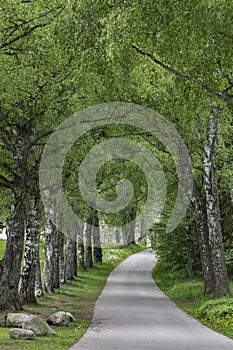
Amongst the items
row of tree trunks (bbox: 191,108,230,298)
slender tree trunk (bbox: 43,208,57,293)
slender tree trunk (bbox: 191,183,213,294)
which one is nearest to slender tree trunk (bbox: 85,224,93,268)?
slender tree trunk (bbox: 43,208,57,293)

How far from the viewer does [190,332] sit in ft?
51.6

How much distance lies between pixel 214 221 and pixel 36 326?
10708 millimetres

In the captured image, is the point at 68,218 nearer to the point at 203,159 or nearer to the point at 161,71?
the point at 203,159

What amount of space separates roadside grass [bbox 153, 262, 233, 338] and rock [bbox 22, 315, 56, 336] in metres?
5.10

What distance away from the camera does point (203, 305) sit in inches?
807

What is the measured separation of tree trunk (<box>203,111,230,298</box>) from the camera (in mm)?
22344

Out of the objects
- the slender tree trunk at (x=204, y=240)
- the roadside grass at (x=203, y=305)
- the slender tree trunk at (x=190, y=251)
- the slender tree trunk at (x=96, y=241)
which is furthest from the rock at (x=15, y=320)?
the slender tree trunk at (x=96, y=241)

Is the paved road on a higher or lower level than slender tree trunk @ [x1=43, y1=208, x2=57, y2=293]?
lower

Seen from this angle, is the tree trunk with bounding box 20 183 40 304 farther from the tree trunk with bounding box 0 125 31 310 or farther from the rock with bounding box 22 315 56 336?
the rock with bounding box 22 315 56 336

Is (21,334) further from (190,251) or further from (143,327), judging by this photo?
(190,251)

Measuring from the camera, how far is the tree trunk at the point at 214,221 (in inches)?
880

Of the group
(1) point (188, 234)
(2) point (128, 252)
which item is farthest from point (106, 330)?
Result: (2) point (128, 252)

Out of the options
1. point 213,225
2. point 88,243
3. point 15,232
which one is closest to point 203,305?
point 213,225

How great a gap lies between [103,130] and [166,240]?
1538 cm
